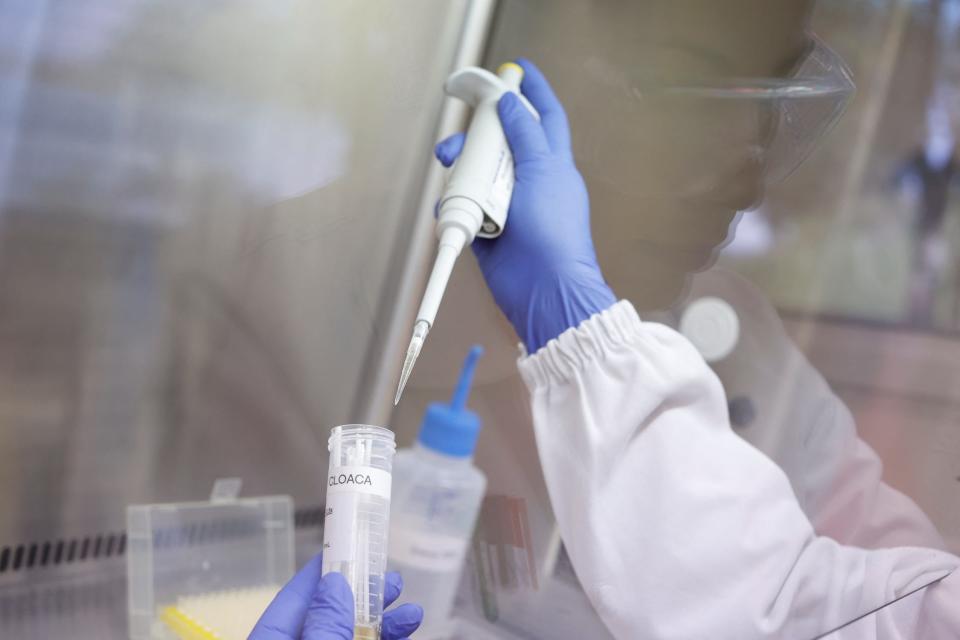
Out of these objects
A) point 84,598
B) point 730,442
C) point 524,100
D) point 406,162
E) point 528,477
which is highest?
point 524,100

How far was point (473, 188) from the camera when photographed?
2.79 ft

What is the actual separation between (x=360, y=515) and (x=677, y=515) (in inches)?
11.1

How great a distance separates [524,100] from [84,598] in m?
0.67

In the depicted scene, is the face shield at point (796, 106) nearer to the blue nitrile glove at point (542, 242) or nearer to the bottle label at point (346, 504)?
the blue nitrile glove at point (542, 242)

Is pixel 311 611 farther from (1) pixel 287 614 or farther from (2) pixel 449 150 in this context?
(2) pixel 449 150

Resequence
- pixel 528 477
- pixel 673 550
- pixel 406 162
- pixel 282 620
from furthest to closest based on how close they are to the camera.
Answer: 1. pixel 406 162
2. pixel 528 477
3. pixel 673 550
4. pixel 282 620

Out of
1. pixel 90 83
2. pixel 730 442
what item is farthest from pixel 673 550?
pixel 90 83

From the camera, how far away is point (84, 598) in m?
0.90

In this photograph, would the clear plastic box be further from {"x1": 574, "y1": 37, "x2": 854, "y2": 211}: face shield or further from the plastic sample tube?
{"x1": 574, "y1": 37, "x2": 854, "y2": 211}: face shield

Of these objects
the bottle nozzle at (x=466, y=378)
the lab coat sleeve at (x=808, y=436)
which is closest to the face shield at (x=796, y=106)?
the lab coat sleeve at (x=808, y=436)

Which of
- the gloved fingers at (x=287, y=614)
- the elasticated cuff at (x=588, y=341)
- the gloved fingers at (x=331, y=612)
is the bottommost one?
the gloved fingers at (x=287, y=614)

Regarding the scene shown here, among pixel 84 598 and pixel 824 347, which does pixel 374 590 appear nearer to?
pixel 84 598

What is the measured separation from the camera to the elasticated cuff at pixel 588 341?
0.80m

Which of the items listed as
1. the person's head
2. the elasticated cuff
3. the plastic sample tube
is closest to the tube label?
the plastic sample tube
